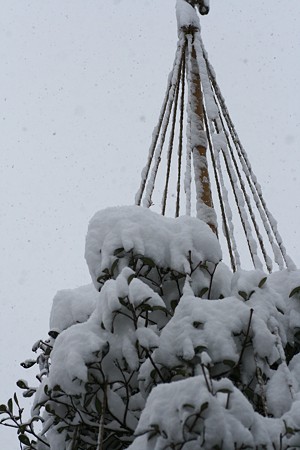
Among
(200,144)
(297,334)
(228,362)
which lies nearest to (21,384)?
(228,362)

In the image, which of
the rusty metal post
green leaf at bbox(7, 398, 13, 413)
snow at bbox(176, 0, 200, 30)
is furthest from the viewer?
snow at bbox(176, 0, 200, 30)

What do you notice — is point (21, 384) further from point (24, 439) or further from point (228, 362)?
point (228, 362)

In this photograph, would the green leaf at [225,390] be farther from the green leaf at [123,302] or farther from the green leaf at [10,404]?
the green leaf at [10,404]

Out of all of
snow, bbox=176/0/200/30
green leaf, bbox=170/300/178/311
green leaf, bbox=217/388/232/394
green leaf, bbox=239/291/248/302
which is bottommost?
green leaf, bbox=217/388/232/394

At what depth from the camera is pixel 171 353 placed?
1.58m

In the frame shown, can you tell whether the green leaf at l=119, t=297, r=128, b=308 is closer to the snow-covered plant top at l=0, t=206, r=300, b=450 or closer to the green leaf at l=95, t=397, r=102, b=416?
the snow-covered plant top at l=0, t=206, r=300, b=450

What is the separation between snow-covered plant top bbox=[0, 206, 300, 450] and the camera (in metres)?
1.24

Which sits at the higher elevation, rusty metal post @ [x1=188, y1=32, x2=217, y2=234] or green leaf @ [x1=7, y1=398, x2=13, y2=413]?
rusty metal post @ [x1=188, y1=32, x2=217, y2=234]

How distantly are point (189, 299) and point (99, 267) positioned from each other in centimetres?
43

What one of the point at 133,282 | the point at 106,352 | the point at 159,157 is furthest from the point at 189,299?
the point at 159,157

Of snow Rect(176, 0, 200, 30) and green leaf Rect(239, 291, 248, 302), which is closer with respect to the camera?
green leaf Rect(239, 291, 248, 302)

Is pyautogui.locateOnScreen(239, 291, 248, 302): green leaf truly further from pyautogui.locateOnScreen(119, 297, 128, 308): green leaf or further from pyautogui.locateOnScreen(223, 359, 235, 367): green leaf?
pyautogui.locateOnScreen(119, 297, 128, 308): green leaf

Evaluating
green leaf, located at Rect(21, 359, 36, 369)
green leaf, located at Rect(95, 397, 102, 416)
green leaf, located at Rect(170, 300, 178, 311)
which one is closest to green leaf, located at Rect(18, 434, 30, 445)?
green leaf, located at Rect(21, 359, 36, 369)

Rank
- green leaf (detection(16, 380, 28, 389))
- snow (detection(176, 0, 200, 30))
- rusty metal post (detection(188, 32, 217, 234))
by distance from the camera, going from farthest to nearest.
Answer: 1. snow (detection(176, 0, 200, 30))
2. rusty metal post (detection(188, 32, 217, 234))
3. green leaf (detection(16, 380, 28, 389))
